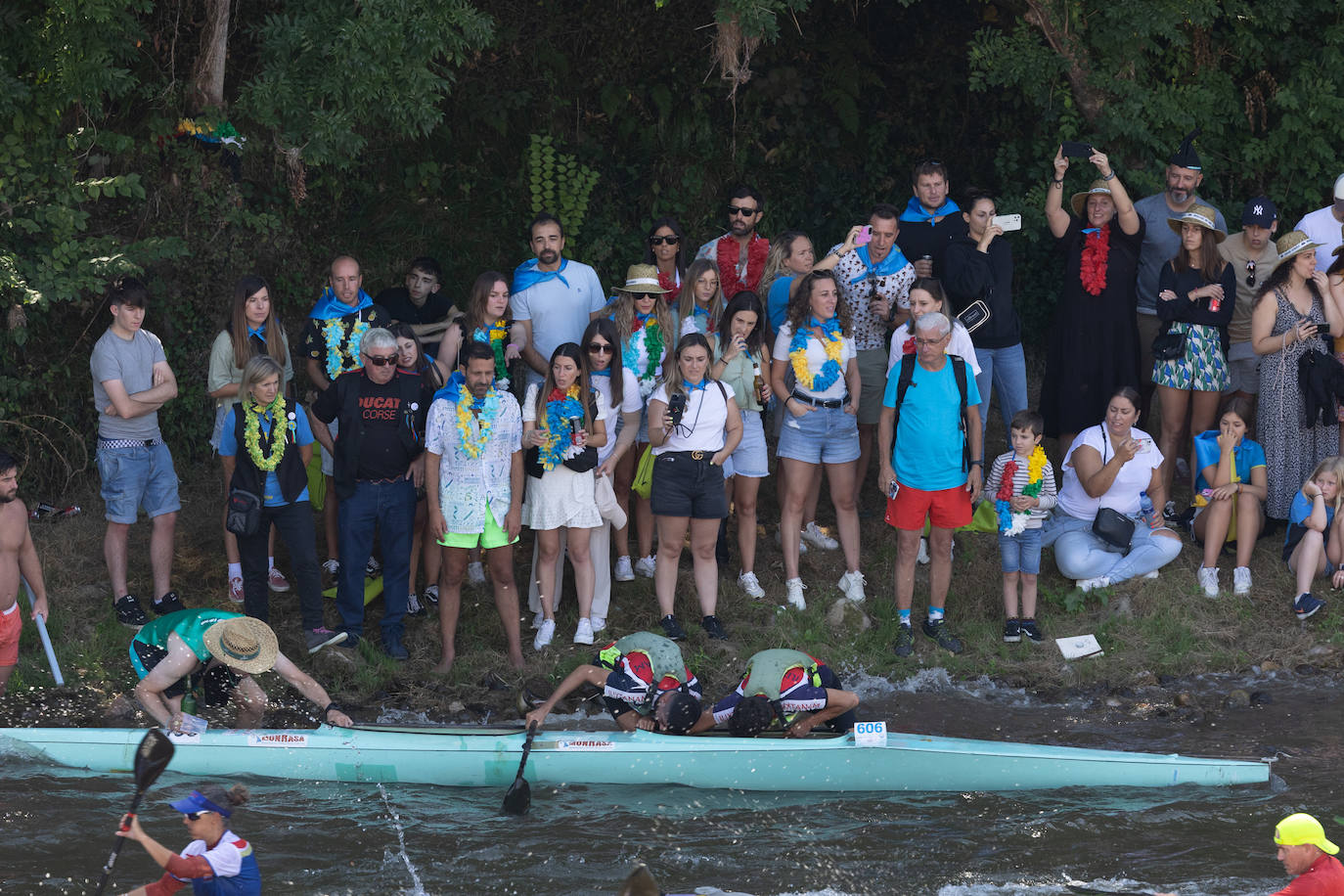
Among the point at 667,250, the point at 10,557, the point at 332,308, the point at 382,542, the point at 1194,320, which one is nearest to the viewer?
the point at 10,557

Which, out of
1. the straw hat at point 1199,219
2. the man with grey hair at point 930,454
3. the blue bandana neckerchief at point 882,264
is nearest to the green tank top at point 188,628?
the man with grey hair at point 930,454

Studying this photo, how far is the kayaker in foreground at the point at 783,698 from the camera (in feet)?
24.6

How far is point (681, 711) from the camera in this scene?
7.54 meters

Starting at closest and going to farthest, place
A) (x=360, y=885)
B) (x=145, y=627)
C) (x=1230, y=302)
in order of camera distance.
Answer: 1. (x=360, y=885)
2. (x=145, y=627)
3. (x=1230, y=302)

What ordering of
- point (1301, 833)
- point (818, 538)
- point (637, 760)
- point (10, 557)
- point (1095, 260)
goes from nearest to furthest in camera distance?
point (1301, 833) < point (637, 760) < point (10, 557) < point (1095, 260) < point (818, 538)

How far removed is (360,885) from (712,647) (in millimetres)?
2849

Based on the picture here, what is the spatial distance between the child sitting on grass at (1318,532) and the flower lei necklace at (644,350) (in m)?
4.08

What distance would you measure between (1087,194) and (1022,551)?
2524 mm

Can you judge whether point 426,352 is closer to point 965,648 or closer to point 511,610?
point 511,610

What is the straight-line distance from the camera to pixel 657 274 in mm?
9016

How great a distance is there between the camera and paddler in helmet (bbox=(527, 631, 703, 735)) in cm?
753

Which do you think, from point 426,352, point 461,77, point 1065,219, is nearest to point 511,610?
point 426,352

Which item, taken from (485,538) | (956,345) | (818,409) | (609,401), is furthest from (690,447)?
(956,345)

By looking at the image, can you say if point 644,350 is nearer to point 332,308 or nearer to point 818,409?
point 818,409
